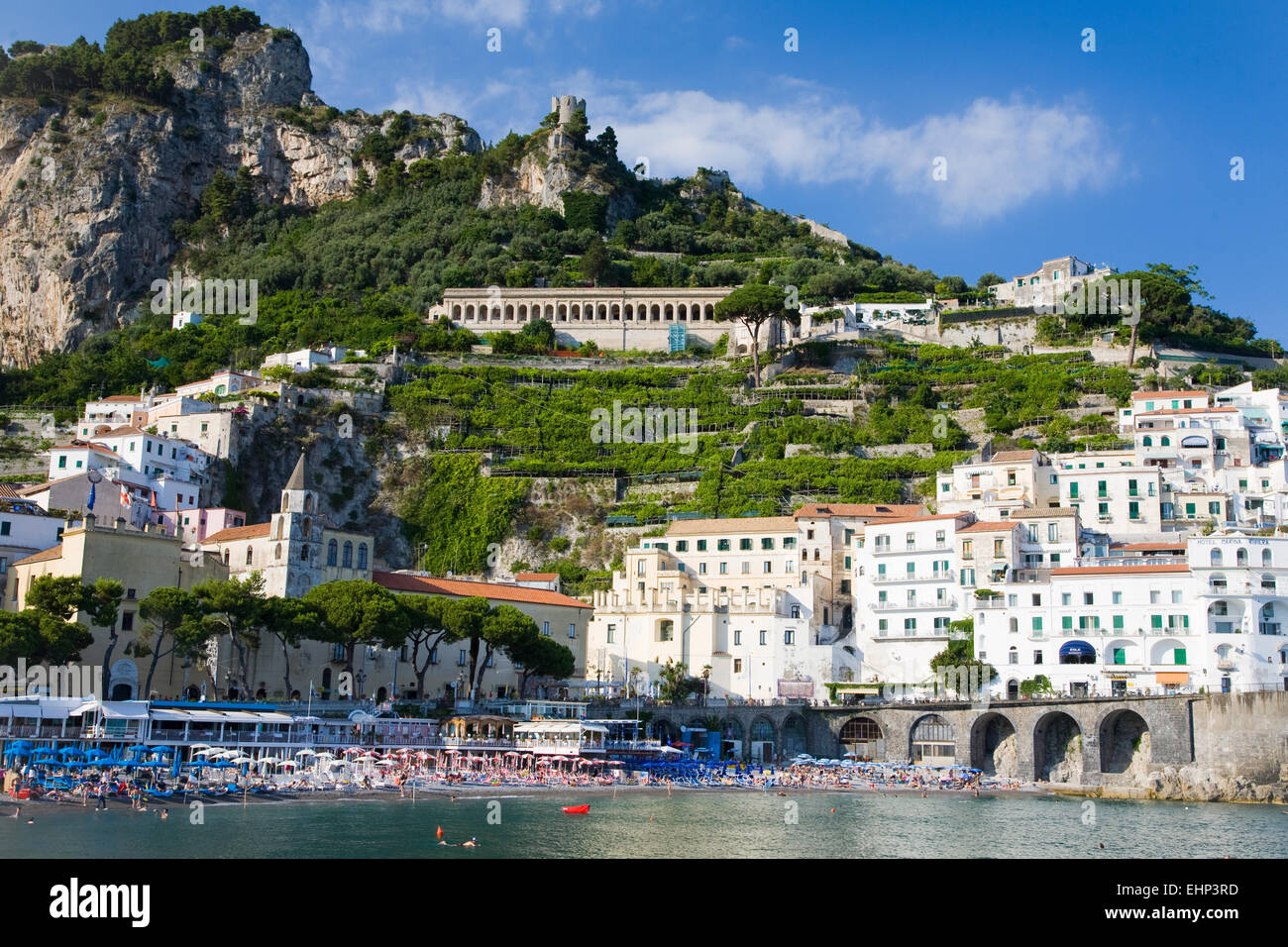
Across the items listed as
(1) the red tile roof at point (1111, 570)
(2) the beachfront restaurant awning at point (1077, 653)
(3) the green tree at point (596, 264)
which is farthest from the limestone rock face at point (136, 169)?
(2) the beachfront restaurant awning at point (1077, 653)

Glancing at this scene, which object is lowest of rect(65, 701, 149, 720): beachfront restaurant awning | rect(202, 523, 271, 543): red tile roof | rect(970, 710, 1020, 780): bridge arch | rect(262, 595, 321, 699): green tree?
rect(970, 710, 1020, 780): bridge arch

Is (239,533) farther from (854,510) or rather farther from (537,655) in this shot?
(854,510)

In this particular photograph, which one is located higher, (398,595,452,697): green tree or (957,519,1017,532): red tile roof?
(957,519,1017,532): red tile roof

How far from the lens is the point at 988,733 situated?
199 feet

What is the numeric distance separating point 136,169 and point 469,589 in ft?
254

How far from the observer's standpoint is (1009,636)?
203ft

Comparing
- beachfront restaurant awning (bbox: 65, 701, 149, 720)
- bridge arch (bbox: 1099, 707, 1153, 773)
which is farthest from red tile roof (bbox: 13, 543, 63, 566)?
bridge arch (bbox: 1099, 707, 1153, 773)

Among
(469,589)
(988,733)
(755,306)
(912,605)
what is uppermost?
(755,306)

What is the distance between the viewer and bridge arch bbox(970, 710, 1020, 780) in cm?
5912

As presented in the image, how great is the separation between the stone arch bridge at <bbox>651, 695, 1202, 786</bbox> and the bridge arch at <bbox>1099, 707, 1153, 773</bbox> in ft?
0.15

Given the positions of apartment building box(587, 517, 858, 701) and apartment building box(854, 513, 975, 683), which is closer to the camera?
apartment building box(854, 513, 975, 683)

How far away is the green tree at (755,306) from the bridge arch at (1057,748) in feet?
141

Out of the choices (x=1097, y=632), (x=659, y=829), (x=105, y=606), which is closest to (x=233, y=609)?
(x=105, y=606)

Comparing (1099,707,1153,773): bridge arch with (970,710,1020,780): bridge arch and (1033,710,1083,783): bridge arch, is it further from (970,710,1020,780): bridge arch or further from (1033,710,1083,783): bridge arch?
(970,710,1020,780): bridge arch
